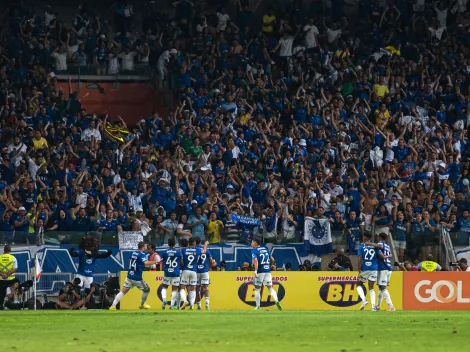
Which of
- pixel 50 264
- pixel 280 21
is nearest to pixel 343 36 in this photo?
pixel 280 21

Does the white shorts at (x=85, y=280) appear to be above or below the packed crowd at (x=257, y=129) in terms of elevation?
below

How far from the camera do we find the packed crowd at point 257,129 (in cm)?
3550

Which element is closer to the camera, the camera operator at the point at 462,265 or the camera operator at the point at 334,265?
the camera operator at the point at 462,265

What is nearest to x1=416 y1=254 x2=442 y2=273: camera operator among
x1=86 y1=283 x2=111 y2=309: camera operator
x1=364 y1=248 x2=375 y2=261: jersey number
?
x1=364 y1=248 x2=375 y2=261: jersey number

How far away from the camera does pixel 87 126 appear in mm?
38688

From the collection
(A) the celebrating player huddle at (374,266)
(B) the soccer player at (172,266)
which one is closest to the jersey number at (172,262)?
(B) the soccer player at (172,266)

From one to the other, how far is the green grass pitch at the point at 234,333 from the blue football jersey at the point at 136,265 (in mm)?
4897

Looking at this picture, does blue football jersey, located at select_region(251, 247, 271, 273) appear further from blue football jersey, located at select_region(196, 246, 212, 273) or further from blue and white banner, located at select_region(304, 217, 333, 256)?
blue and white banner, located at select_region(304, 217, 333, 256)

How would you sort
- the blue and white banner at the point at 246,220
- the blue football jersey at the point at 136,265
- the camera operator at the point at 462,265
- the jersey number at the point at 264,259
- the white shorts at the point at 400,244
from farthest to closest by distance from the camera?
the blue and white banner at the point at 246,220 → the white shorts at the point at 400,244 → the camera operator at the point at 462,265 → the jersey number at the point at 264,259 → the blue football jersey at the point at 136,265

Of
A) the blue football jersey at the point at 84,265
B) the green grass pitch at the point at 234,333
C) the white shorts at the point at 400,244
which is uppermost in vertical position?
the white shorts at the point at 400,244

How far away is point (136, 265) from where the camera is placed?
32.0m

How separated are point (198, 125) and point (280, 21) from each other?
7524 mm

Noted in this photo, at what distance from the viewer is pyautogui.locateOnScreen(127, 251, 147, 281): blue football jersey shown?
31.9m

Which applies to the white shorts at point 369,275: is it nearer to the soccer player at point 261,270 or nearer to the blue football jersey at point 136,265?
the soccer player at point 261,270
